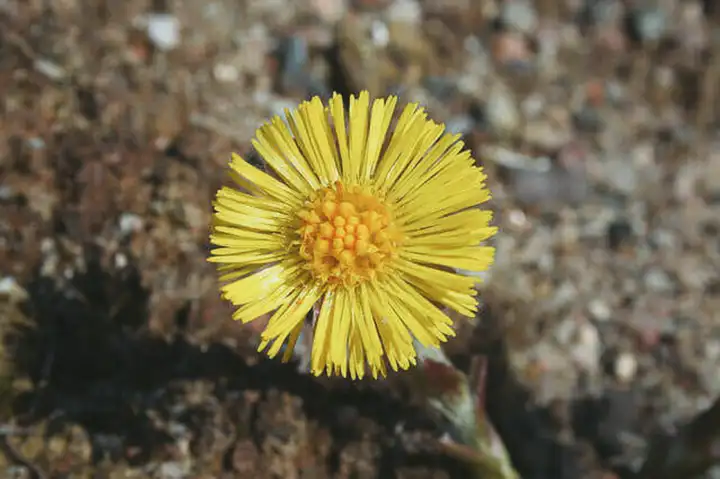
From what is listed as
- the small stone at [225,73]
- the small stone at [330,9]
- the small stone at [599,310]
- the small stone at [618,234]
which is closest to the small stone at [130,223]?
the small stone at [225,73]

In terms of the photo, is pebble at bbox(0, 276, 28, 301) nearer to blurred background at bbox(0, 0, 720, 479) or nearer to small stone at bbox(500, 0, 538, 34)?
blurred background at bbox(0, 0, 720, 479)

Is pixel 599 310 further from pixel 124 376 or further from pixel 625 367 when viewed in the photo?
pixel 124 376

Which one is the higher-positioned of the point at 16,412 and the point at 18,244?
the point at 18,244

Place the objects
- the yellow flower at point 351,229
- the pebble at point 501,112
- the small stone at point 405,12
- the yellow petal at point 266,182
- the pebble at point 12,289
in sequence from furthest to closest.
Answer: the small stone at point 405,12, the pebble at point 501,112, the pebble at point 12,289, the yellow petal at point 266,182, the yellow flower at point 351,229

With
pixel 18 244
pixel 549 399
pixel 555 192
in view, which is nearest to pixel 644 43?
pixel 555 192

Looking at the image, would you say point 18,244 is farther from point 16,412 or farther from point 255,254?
point 255,254

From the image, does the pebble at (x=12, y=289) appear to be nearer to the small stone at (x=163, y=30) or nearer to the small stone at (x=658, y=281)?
the small stone at (x=163, y=30)

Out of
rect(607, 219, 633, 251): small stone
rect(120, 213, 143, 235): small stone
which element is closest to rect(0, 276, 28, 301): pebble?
rect(120, 213, 143, 235): small stone
